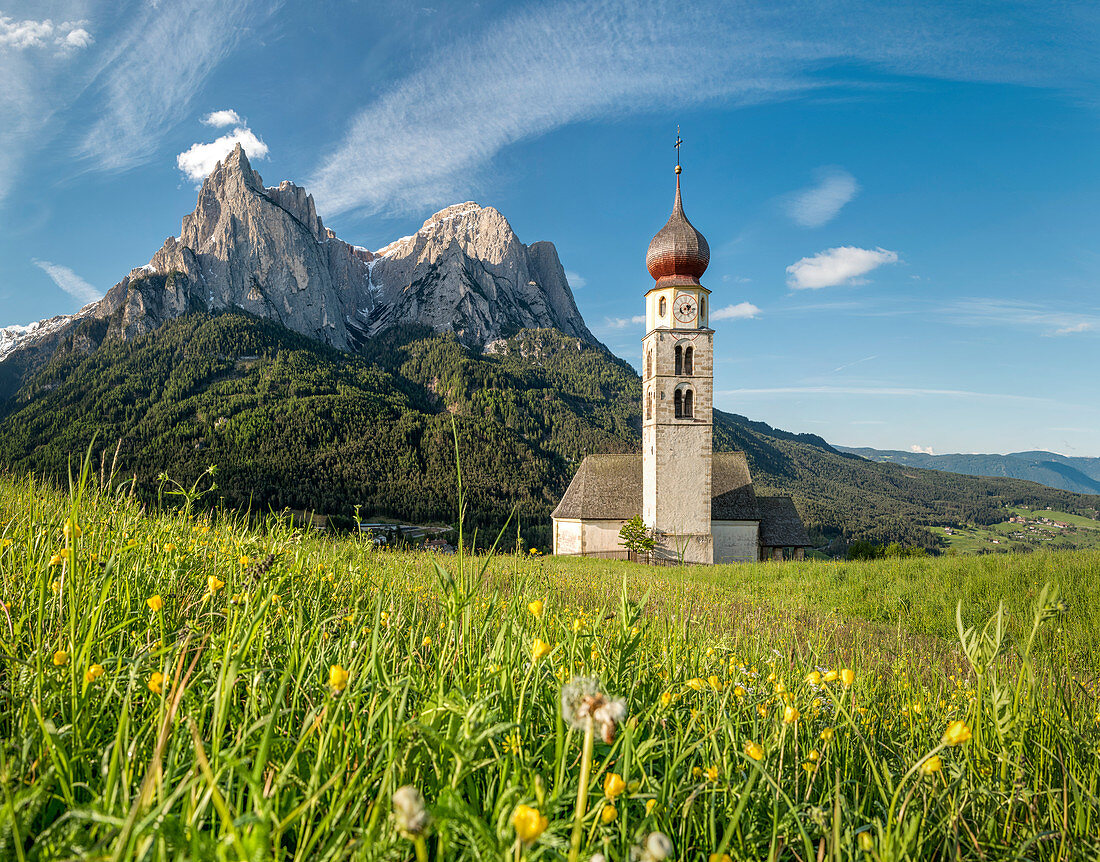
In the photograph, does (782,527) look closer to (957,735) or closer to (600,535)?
(600,535)

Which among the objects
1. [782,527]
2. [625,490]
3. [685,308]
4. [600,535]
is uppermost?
[685,308]

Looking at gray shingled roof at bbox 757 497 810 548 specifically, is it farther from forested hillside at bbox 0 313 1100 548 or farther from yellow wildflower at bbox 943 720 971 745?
yellow wildflower at bbox 943 720 971 745

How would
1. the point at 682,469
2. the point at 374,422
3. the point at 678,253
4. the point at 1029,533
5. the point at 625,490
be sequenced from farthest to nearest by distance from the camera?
1. the point at 1029,533
2. the point at 374,422
3. the point at 625,490
4. the point at 678,253
5. the point at 682,469

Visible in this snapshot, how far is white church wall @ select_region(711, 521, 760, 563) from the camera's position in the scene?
34.9 m

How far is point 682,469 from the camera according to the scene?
32.1 m

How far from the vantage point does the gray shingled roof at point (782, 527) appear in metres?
35.2

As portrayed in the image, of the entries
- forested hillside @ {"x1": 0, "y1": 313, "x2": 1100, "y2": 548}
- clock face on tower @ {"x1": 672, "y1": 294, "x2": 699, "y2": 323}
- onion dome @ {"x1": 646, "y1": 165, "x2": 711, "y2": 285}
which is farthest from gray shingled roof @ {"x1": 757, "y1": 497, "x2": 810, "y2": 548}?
forested hillside @ {"x1": 0, "y1": 313, "x2": 1100, "y2": 548}

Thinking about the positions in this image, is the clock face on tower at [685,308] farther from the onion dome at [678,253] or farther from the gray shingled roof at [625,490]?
the gray shingled roof at [625,490]

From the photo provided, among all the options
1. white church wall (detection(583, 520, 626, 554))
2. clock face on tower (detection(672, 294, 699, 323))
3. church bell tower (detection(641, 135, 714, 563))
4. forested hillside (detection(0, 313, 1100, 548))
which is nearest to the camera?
church bell tower (detection(641, 135, 714, 563))

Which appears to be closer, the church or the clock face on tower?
the church

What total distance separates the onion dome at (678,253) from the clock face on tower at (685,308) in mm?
1019

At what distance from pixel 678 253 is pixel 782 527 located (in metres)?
19.1

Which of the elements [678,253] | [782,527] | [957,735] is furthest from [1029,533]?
[957,735]

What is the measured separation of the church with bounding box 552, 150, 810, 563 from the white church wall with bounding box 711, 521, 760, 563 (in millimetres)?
65
